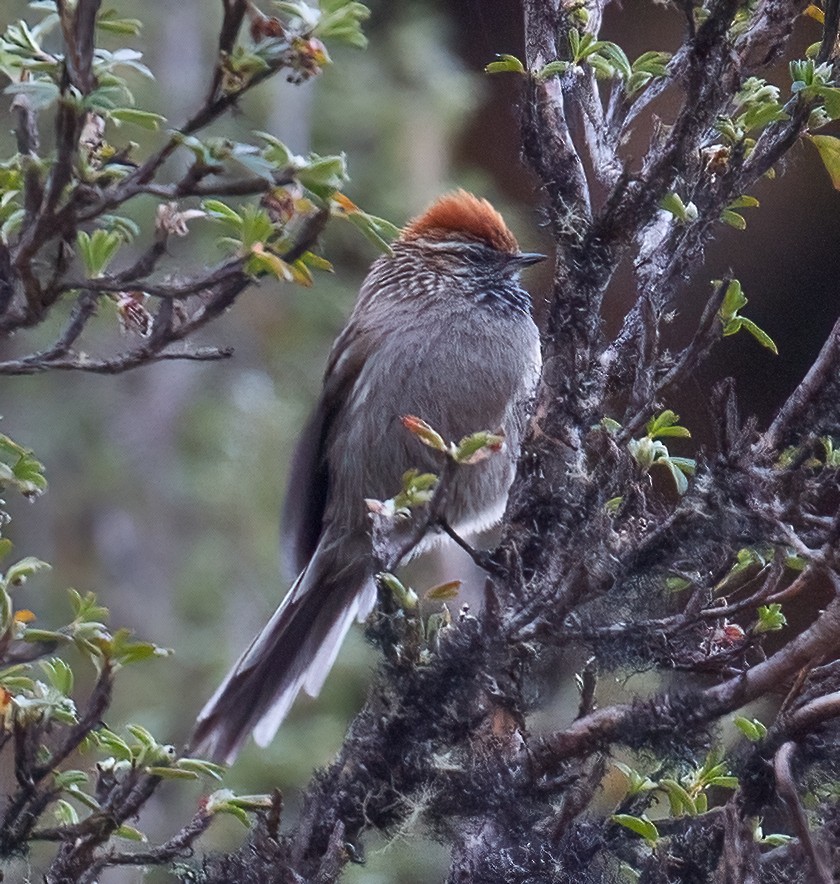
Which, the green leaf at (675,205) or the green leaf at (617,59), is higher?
the green leaf at (617,59)

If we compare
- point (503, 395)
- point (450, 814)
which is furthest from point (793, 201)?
point (450, 814)

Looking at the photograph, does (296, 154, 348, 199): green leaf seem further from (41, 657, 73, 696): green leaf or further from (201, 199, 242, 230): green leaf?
(41, 657, 73, 696): green leaf

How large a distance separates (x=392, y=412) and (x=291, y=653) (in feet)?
2.47

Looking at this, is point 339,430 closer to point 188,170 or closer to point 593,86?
point 593,86

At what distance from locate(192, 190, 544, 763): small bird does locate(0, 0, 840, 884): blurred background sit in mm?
1041

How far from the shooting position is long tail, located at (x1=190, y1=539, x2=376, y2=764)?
10.7 ft

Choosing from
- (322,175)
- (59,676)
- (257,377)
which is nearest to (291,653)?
(59,676)

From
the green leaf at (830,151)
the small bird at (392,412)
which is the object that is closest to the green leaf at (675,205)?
the green leaf at (830,151)

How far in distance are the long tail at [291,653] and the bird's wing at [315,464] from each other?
105mm

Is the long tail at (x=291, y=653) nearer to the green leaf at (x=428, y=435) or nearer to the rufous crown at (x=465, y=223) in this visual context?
the rufous crown at (x=465, y=223)

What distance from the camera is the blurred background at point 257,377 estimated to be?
527 centimetres

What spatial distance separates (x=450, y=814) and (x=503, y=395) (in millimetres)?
1896

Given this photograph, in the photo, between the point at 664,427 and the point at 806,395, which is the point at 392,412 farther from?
the point at 806,395

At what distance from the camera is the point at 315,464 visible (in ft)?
13.5
